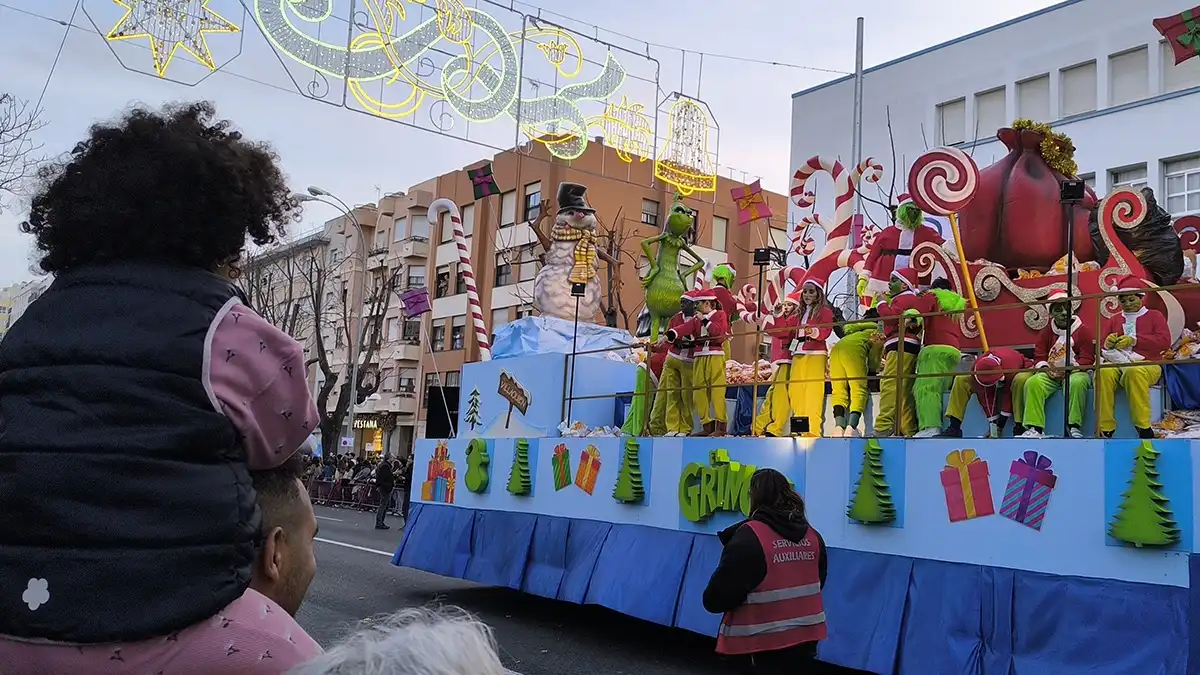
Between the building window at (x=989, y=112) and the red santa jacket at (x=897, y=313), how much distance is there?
18972 millimetres

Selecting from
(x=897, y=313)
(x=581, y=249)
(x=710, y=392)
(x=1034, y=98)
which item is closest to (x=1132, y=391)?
(x=897, y=313)

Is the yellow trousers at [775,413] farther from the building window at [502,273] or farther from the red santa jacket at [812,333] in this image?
the building window at [502,273]

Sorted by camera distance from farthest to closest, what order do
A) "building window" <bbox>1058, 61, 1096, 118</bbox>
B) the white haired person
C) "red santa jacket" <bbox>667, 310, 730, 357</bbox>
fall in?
Result: "building window" <bbox>1058, 61, 1096, 118</bbox>
"red santa jacket" <bbox>667, 310, 730, 357</bbox>
the white haired person

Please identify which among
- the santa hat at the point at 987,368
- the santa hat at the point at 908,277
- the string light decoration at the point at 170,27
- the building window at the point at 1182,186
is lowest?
the santa hat at the point at 987,368

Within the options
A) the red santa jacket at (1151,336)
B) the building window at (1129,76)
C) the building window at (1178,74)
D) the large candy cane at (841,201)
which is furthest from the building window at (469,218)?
the red santa jacket at (1151,336)

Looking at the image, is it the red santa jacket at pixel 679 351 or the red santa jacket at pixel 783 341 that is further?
the red santa jacket at pixel 783 341

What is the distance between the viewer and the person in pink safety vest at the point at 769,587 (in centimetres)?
502

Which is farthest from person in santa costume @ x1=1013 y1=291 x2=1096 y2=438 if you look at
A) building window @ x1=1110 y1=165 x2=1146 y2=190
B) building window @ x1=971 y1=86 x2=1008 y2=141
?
building window @ x1=971 y1=86 x2=1008 y2=141

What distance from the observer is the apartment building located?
121 ft

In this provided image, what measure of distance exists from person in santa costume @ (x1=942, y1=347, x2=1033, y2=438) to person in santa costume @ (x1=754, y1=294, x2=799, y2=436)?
4.74ft

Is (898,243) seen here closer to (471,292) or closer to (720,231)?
(471,292)

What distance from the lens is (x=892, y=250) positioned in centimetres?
1081

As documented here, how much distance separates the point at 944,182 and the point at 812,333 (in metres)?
1.86

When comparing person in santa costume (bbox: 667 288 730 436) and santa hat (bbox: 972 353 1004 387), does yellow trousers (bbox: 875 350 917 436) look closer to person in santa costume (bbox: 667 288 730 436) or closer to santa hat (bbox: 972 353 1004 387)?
santa hat (bbox: 972 353 1004 387)
